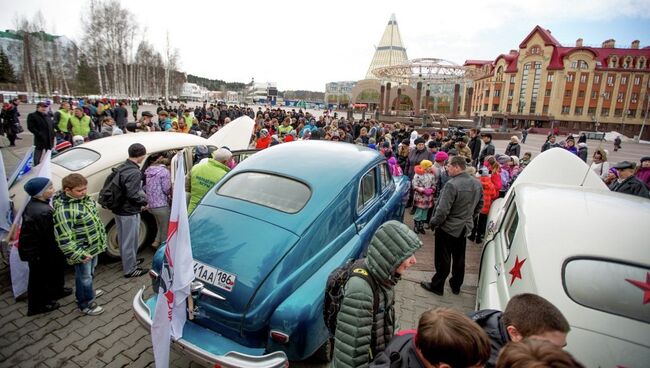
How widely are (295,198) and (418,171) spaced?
3.92m

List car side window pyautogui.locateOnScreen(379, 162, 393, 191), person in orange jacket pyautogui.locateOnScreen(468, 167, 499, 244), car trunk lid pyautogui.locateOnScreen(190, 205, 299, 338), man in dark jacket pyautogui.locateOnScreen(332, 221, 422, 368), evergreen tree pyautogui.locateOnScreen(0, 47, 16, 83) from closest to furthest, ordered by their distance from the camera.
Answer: man in dark jacket pyautogui.locateOnScreen(332, 221, 422, 368), car trunk lid pyautogui.locateOnScreen(190, 205, 299, 338), car side window pyautogui.locateOnScreen(379, 162, 393, 191), person in orange jacket pyautogui.locateOnScreen(468, 167, 499, 244), evergreen tree pyautogui.locateOnScreen(0, 47, 16, 83)

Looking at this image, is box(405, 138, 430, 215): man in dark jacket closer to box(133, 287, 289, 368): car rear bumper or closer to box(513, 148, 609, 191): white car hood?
box(513, 148, 609, 191): white car hood

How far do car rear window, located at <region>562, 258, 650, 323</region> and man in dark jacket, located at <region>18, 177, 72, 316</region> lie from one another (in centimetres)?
499

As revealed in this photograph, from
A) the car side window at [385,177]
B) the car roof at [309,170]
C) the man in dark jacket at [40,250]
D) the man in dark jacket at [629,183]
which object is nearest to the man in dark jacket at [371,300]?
the car roof at [309,170]

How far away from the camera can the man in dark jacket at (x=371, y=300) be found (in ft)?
6.36

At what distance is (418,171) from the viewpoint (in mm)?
6621

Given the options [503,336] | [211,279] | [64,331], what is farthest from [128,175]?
[503,336]

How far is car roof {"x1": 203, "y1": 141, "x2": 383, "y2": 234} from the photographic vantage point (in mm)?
3195

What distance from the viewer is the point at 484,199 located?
243 inches

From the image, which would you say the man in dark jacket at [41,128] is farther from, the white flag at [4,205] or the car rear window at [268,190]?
the car rear window at [268,190]

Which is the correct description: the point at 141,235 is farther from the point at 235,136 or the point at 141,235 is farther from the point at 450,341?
the point at 450,341

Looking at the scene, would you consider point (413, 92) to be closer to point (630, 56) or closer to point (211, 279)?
point (630, 56)

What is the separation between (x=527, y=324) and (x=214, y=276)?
7.57ft

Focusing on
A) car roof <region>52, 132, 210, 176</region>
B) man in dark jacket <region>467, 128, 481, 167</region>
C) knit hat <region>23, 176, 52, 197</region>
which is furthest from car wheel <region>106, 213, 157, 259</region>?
man in dark jacket <region>467, 128, 481, 167</region>
